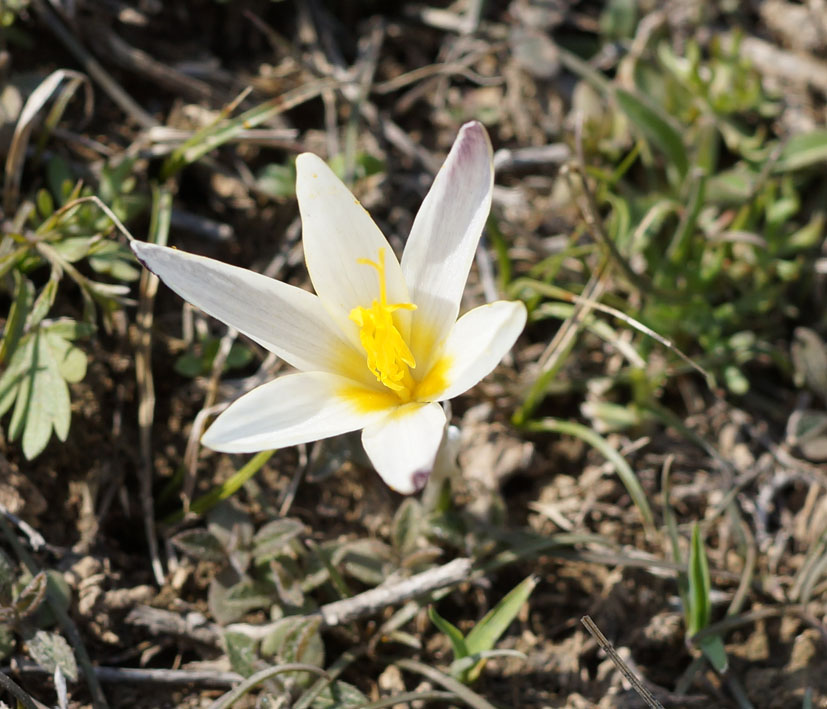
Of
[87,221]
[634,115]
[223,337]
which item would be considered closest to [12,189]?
[87,221]

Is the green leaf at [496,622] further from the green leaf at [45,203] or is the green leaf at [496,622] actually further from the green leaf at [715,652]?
the green leaf at [45,203]

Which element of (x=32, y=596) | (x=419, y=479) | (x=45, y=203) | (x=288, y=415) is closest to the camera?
(x=419, y=479)

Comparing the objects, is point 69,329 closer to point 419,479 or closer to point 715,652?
point 419,479

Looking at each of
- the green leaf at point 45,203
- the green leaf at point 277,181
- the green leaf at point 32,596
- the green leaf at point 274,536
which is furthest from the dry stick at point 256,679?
the green leaf at point 277,181

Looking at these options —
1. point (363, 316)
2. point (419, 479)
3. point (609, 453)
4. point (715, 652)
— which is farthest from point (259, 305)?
point (715, 652)

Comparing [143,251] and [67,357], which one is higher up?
[143,251]

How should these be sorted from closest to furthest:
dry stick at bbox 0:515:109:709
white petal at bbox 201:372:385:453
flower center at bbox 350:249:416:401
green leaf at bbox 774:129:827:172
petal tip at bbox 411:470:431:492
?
petal tip at bbox 411:470:431:492
white petal at bbox 201:372:385:453
flower center at bbox 350:249:416:401
dry stick at bbox 0:515:109:709
green leaf at bbox 774:129:827:172

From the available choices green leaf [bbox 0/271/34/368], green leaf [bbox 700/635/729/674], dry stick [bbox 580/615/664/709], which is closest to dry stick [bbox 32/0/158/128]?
green leaf [bbox 0/271/34/368]

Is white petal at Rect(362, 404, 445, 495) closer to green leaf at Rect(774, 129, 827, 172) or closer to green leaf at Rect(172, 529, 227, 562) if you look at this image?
green leaf at Rect(172, 529, 227, 562)
